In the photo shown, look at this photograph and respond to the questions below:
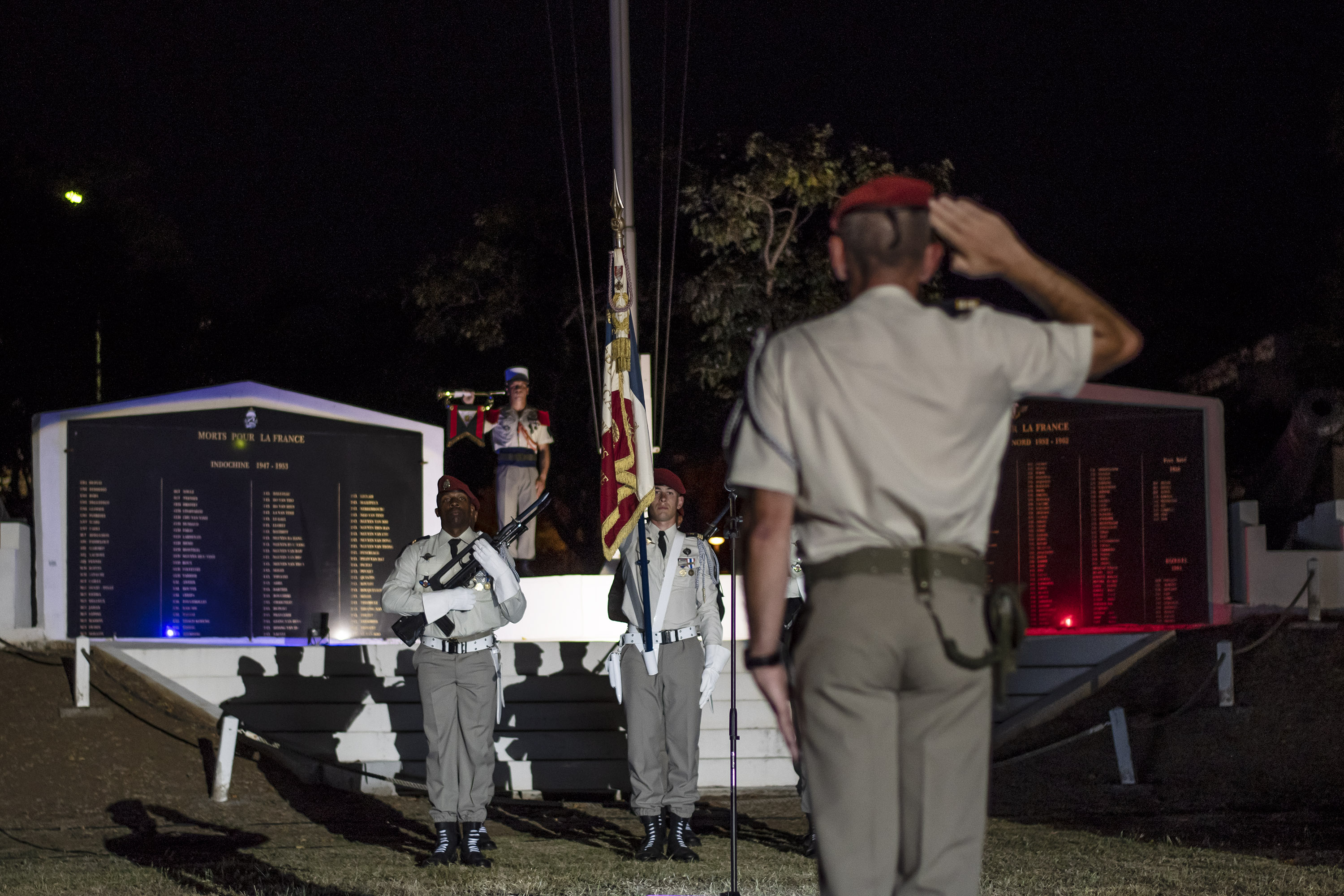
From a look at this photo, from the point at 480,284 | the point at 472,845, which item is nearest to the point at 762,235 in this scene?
the point at 480,284

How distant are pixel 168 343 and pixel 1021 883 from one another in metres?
23.8

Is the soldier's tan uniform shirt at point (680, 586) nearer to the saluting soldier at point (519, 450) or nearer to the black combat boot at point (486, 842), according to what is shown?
the black combat boot at point (486, 842)

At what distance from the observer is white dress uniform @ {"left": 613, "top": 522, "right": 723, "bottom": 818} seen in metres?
8.83

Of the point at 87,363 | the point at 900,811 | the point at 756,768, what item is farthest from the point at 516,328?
the point at 900,811

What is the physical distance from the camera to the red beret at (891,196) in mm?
2902

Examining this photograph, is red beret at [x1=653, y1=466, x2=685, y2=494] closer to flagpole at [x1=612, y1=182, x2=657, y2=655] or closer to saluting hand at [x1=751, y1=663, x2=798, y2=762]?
flagpole at [x1=612, y1=182, x2=657, y2=655]

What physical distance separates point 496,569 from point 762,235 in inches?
467

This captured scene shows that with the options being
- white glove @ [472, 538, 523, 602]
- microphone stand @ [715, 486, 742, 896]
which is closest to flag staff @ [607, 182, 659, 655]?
microphone stand @ [715, 486, 742, 896]

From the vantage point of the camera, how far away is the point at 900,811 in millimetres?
2787

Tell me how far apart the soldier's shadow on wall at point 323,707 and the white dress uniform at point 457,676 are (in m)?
1.99

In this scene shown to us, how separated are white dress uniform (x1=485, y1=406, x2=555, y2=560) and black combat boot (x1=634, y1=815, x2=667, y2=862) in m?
6.11

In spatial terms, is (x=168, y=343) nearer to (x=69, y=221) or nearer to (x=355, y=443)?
(x=69, y=221)

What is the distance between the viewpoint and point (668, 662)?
351 inches

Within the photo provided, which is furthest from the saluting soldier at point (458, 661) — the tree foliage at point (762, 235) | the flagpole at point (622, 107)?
the tree foliage at point (762, 235)
